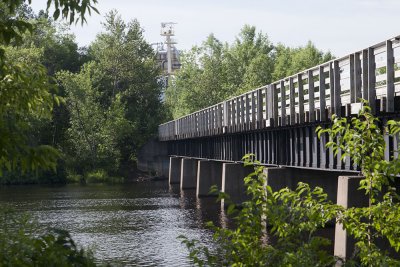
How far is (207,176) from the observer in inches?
2392

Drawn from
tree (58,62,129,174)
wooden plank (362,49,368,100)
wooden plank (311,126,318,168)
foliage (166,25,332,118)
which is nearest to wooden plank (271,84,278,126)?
wooden plank (311,126,318,168)

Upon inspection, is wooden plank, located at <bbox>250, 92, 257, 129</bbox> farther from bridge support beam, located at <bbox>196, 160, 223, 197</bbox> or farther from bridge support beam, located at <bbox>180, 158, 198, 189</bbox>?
bridge support beam, located at <bbox>180, 158, 198, 189</bbox>

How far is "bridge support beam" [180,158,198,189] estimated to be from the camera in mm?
72438

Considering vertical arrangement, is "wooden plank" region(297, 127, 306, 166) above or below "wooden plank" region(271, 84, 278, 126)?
below

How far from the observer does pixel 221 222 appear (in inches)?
1553

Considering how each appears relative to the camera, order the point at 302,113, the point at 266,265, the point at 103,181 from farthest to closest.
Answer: the point at 103,181
the point at 302,113
the point at 266,265

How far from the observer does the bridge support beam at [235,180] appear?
48000 mm

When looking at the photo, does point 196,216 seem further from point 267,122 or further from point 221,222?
point 267,122

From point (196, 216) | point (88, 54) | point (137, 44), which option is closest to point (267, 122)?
point (196, 216)

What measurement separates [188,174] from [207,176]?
40.2 feet

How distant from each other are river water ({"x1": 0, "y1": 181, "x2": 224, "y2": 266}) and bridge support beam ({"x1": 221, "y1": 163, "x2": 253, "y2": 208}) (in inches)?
52.7

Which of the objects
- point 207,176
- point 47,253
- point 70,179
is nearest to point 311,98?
point 47,253

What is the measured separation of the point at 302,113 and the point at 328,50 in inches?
4111

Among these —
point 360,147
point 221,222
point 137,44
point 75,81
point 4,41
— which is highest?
point 137,44
